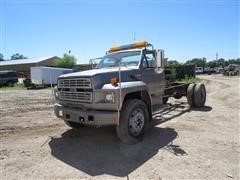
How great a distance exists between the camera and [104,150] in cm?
510

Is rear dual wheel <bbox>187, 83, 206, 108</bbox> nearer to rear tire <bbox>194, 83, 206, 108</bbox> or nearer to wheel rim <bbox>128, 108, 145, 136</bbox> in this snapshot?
rear tire <bbox>194, 83, 206, 108</bbox>

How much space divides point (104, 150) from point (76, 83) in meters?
1.62

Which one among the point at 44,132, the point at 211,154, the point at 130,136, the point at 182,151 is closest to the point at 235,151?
the point at 211,154

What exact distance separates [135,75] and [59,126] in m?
2.97

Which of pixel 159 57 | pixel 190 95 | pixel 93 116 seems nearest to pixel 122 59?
pixel 159 57

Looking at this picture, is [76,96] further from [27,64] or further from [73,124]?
[27,64]

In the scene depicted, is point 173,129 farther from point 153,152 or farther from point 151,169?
point 151,169

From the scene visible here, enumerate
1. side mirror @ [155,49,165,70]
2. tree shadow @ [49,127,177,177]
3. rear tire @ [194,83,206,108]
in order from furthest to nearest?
rear tire @ [194,83,206,108]
side mirror @ [155,49,165,70]
tree shadow @ [49,127,177,177]

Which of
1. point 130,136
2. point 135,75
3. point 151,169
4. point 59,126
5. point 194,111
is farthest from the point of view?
point 194,111

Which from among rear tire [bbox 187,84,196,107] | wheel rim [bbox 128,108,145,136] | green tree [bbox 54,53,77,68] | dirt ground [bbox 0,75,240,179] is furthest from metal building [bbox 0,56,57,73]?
wheel rim [bbox 128,108,145,136]

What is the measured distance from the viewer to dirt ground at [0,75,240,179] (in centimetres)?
404

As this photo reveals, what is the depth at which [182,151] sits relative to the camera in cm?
489

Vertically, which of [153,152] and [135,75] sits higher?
[135,75]

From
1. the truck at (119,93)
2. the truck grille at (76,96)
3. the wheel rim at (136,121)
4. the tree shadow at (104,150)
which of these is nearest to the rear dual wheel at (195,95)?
the truck at (119,93)
